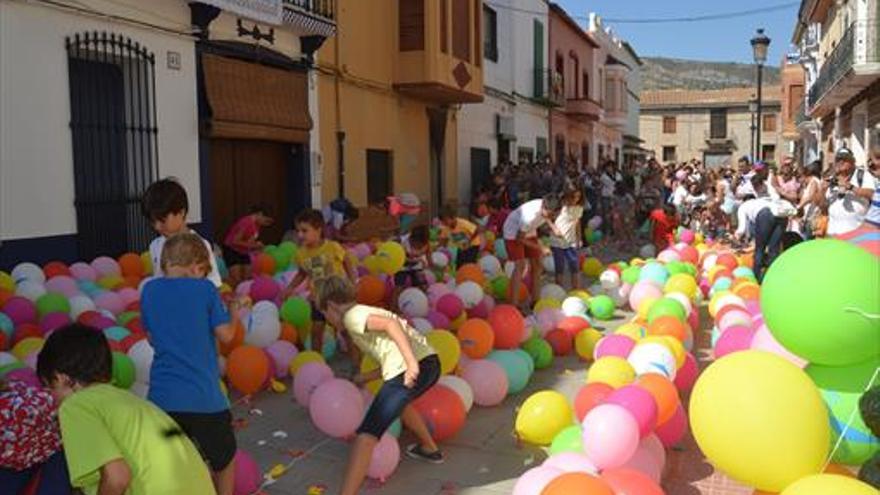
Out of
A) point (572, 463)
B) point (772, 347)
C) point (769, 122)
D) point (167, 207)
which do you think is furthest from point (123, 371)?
point (769, 122)

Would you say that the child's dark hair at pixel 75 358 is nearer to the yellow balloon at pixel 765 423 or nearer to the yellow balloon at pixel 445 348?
the yellow balloon at pixel 765 423

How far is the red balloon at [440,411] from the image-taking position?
456cm

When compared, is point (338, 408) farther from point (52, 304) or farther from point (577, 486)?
point (52, 304)

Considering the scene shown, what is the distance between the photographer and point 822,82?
2622 centimetres

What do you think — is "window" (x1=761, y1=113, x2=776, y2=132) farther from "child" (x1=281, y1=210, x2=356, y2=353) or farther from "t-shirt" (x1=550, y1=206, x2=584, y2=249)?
"child" (x1=281, y1=210, x2=356, y2=353)

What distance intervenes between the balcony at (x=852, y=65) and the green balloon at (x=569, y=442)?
58.3 feet

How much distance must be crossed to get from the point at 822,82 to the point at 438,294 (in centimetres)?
2322

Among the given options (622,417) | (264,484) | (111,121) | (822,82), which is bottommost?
(264,484)

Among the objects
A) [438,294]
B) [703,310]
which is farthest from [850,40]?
[438,294]

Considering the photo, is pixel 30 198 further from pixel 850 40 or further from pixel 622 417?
pixel 850 40

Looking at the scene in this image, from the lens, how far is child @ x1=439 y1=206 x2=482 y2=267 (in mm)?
9242

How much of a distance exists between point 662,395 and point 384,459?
1456 millimetres

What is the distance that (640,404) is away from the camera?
3814mm

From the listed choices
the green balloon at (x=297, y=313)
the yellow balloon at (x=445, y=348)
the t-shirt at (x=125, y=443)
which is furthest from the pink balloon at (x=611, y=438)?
the green balloon at (x=297, y=313)
